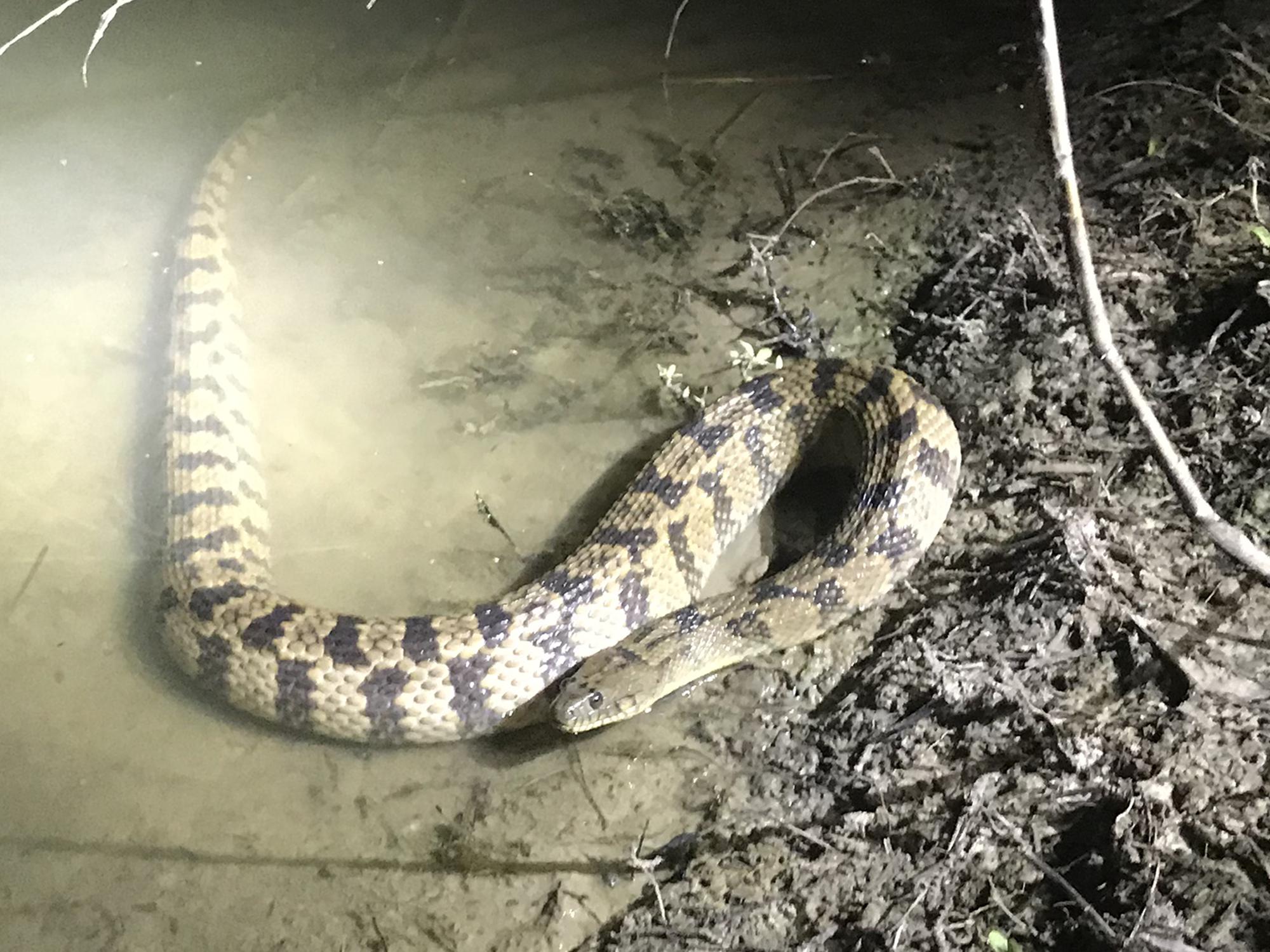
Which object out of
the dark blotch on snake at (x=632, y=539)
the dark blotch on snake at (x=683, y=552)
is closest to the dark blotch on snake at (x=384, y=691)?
the dark blotch on snake at (x=632, y=539)

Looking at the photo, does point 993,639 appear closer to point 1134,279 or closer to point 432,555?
point 1134,279

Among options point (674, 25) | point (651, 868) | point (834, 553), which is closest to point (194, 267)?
point (674, 25)

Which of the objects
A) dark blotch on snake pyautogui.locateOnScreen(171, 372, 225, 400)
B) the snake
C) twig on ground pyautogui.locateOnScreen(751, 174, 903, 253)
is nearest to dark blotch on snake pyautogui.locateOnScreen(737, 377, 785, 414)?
the snake

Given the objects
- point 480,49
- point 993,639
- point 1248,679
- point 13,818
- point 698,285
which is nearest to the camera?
point 1248,679

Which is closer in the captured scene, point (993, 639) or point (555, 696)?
point (993, 639)

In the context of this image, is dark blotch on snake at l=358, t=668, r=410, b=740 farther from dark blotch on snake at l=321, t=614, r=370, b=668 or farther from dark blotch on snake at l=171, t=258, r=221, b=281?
dark blotch on snake at l=171, t=258, r=221, b=281

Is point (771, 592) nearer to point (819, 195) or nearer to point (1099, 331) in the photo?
point (1099, 331)

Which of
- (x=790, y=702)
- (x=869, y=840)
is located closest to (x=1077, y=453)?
(x=790, y=702)

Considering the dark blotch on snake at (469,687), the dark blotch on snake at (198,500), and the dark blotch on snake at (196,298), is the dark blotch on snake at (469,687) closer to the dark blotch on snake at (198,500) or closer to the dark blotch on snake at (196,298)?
the dark blotch on snake at (198,500)
